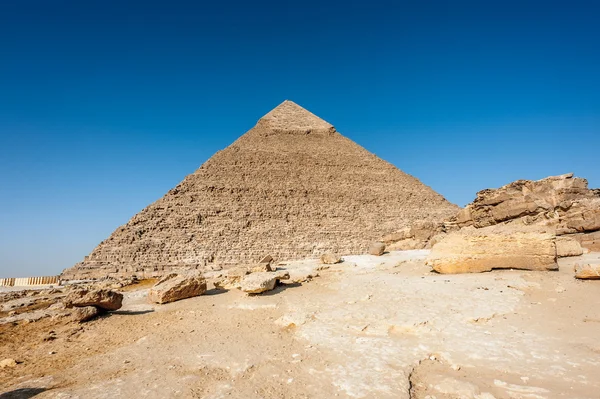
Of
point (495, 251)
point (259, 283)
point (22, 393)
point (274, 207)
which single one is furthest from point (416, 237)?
point (274, 207)

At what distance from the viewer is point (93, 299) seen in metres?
5.56

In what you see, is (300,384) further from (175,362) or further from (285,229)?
(285,229)

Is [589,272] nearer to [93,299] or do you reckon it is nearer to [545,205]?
[545,205]

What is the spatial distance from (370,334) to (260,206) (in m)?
33.8

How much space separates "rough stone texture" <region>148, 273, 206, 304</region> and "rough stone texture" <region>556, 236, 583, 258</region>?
20.3ft

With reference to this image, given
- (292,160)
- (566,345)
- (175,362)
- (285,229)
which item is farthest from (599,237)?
(292,160)

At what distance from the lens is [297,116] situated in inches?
2009

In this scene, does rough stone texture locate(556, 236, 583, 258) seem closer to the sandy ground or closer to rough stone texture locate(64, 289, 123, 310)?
the sandy ground

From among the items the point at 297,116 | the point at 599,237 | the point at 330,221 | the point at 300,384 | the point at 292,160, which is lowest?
the point at 300,384

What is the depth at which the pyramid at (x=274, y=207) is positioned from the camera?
3002 cm

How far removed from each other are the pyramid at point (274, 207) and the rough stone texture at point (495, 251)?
22.3 metres

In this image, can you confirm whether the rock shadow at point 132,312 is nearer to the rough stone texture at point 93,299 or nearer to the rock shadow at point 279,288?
the rough stone texture at point 93,299

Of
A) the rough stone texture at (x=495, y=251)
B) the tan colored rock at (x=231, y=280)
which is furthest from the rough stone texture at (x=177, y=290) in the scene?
the rough stone texture at (x=495, y=251)

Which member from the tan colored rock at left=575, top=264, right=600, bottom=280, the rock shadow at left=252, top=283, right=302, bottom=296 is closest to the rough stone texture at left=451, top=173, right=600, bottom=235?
the tan colored rock at left=575, top=264, right=600, bottom=280
